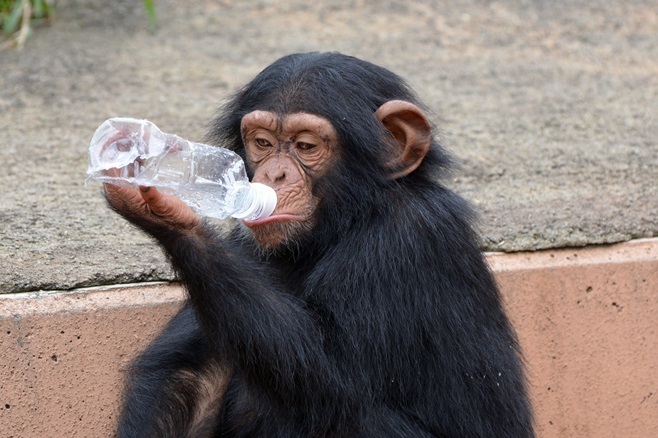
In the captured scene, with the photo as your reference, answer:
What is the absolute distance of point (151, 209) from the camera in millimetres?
2900

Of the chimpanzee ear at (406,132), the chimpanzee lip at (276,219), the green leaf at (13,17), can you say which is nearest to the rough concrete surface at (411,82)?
the green leaf at (13,17)

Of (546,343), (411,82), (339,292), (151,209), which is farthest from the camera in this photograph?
(411,82)

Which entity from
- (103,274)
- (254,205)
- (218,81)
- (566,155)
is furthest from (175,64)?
(254,205)

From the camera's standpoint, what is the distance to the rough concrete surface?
4.39m

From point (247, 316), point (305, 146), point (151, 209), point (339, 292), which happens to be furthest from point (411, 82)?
point (151, 209)

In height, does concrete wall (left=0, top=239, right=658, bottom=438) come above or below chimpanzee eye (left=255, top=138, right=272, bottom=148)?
below

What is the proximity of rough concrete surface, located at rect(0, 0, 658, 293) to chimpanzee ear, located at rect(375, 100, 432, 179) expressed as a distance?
0.52 metres

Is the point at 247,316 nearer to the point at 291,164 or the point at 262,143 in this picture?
the point at 291,164

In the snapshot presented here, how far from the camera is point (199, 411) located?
389 cm

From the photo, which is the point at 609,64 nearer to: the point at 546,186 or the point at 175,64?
the point at 546,186

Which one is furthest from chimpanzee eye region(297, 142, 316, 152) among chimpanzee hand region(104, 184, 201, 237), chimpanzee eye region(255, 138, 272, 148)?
chimpanzee hand region(104, 184, 201, 237)

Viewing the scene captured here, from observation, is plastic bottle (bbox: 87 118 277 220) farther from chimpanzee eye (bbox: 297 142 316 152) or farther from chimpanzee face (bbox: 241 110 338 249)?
chimpanzee eye (bbox: 297 142 316 152)

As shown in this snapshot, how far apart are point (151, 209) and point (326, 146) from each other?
2.65 ft

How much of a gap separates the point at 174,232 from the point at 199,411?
1.17 m
